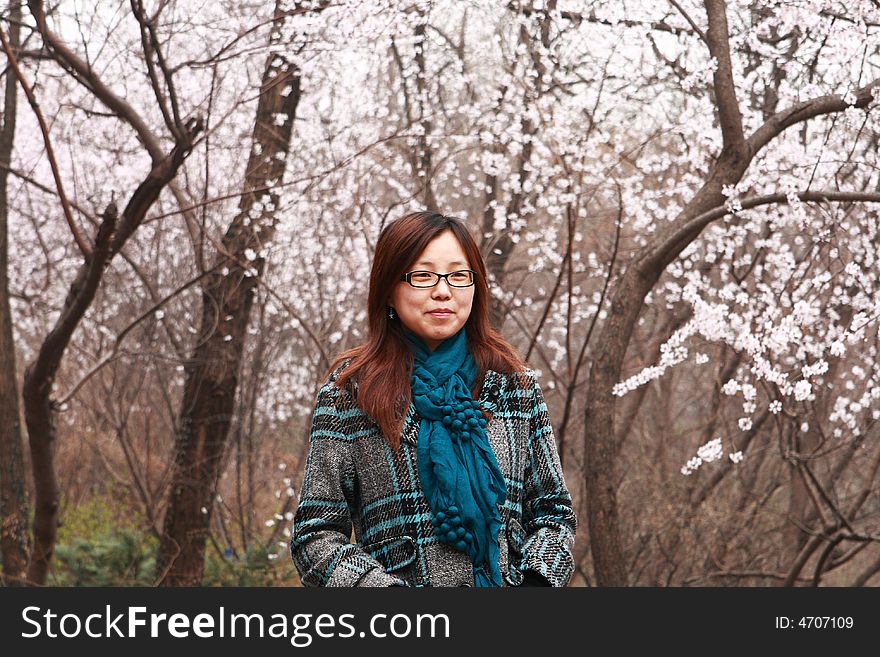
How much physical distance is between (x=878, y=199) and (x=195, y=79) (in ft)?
17.4

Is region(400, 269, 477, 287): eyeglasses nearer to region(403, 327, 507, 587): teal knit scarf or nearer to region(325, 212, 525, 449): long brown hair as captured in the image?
region(325, 212, 525, 449): long brown hair

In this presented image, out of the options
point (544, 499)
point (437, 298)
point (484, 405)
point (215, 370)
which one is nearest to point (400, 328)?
point (437, 298)

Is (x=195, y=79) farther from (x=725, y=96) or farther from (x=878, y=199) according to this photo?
(x=878, y=199)

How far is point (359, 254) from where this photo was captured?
6.61 m

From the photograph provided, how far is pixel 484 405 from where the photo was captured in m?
1.93

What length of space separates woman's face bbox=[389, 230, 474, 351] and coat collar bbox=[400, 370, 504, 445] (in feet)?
0.40

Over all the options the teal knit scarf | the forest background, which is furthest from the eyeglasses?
the forest background

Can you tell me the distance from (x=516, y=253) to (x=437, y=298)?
4925 millimetres

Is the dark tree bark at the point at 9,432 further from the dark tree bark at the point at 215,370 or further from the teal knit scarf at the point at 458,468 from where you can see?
the teal knit scarf at the point at 458,468

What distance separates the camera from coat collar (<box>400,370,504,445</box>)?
1868 millimetres

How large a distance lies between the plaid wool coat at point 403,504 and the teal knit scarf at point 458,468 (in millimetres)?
27

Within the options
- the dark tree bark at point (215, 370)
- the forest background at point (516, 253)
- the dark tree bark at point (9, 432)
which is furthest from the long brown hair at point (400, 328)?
the dark tree bark at point (9, 432)
